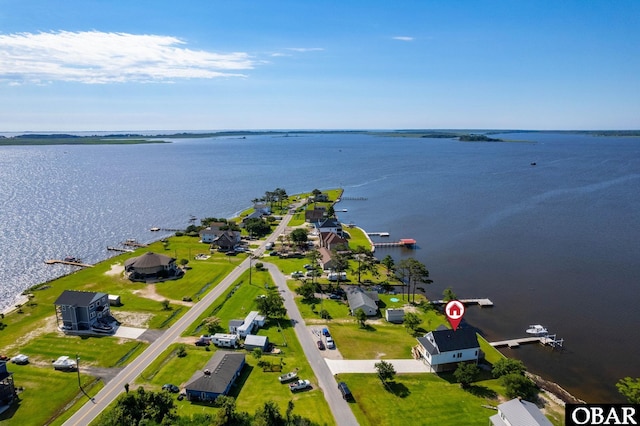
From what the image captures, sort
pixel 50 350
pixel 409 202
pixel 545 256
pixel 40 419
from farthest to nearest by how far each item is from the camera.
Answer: pixel 409 202 < pixel 545 256 < pixel 50 350 < pixel 40 419

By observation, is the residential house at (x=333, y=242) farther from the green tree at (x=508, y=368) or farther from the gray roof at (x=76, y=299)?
the gray roof at (x=76, y=299)

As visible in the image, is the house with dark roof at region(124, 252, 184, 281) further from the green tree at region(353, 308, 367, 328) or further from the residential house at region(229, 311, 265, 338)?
the green tree at region(353, 308, 367, 328)

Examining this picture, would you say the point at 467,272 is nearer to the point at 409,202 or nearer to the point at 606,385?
the point at 606,385

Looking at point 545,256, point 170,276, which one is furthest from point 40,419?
point 545,256

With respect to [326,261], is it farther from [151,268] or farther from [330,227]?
[151,268]

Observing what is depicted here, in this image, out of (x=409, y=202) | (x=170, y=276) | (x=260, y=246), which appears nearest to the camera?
(x=170, y=276)

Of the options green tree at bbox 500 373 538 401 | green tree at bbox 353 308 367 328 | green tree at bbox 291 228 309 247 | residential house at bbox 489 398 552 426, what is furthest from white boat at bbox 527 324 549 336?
green tree at bbox 291 228 309 247

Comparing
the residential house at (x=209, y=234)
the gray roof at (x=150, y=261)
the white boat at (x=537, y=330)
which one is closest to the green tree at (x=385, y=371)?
the white boat at (x=537, y=330)
